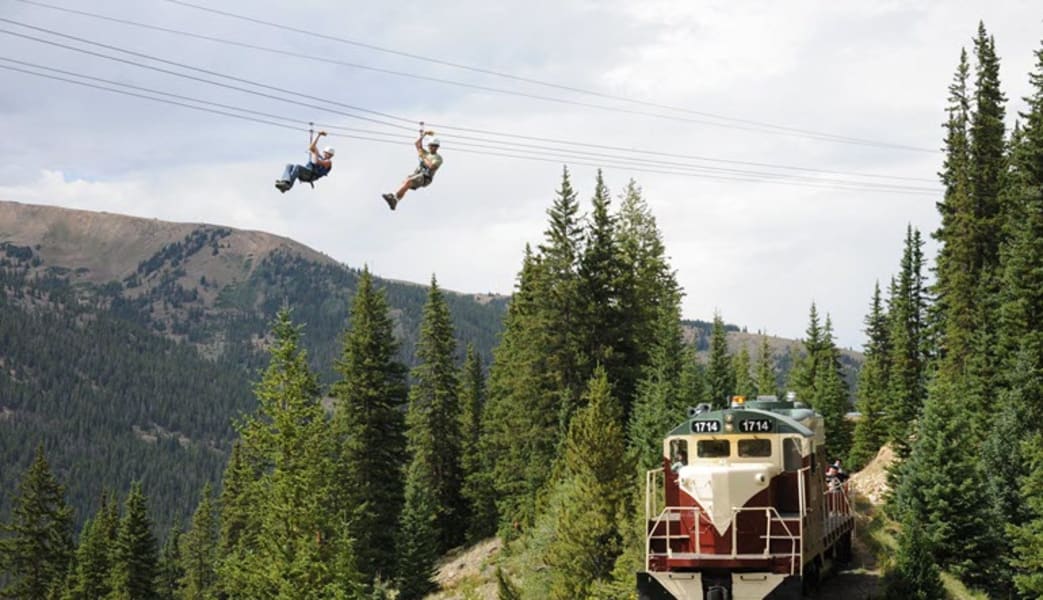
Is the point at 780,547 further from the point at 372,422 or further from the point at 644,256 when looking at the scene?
the point at 644,256

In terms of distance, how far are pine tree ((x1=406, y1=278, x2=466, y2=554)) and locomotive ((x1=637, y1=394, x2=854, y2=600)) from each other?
44.4m

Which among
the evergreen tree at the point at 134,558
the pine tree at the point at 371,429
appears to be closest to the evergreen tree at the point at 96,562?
the evergreen tree at the point at 134,558

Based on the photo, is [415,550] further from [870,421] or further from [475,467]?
[870,421]

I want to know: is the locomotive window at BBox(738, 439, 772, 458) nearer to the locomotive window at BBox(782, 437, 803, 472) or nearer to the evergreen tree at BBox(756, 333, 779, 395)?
the locomotive window at BBox(782, 437, 803, 472)

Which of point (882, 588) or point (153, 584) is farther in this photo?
point (153, 584)

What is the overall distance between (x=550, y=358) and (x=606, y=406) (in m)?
20.6

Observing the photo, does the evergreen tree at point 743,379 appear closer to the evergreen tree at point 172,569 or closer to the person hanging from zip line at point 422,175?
the person hanging from zip line at point 422,175

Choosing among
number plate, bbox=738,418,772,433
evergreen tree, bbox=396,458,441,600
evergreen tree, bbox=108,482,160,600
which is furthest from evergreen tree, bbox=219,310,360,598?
evergreen tree, bbox=108,482,160,600

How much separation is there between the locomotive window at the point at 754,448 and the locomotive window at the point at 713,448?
0.31 m

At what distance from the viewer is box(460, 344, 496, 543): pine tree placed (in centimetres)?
6681

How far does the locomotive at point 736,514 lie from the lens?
21625 millimetres

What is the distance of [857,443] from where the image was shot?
261 ft

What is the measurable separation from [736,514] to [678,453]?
2.69 meters

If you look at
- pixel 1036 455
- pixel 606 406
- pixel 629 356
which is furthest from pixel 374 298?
pixel 1036 455
